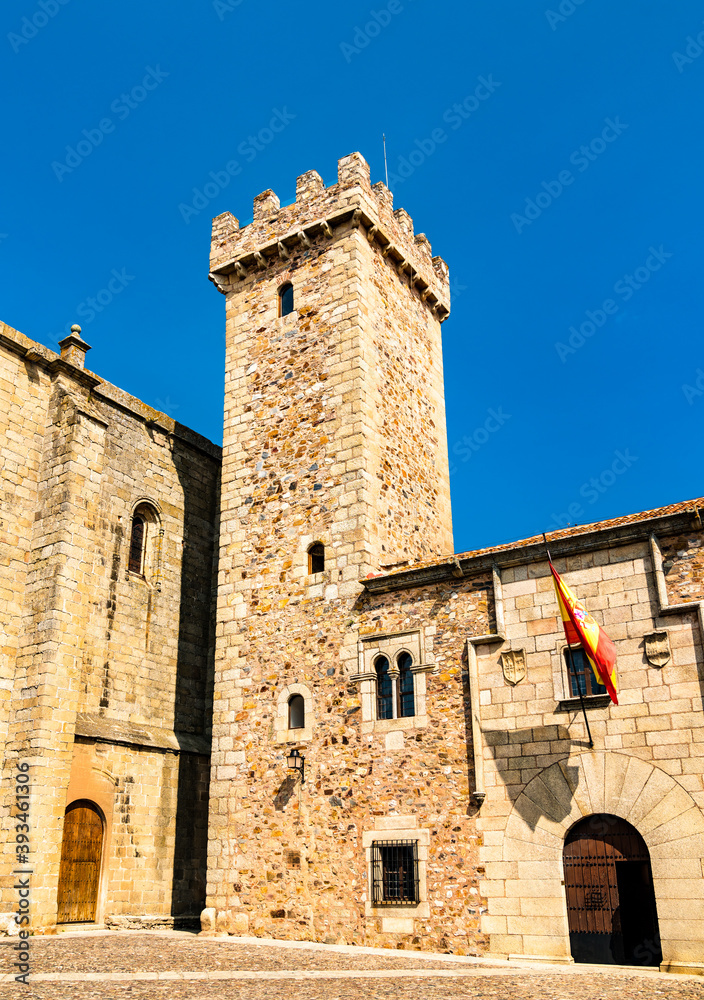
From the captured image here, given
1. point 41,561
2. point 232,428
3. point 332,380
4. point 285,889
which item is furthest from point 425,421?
point 285,889

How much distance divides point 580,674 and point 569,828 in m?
2.02

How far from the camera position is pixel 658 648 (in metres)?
11.3

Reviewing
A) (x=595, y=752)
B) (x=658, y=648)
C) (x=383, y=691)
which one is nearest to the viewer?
(x=658, y=648)

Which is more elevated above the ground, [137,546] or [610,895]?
[137,546]

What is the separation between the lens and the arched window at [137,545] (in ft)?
57.8

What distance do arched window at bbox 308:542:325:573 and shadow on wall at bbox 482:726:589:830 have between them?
4448 millimetres

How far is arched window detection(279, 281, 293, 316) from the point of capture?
17.8 m

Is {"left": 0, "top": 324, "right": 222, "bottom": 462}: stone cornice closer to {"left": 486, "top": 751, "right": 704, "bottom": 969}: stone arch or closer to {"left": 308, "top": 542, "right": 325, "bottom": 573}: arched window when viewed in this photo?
{"left": 308, "top": 542, "right": 325, "bottom": 573}: arched window

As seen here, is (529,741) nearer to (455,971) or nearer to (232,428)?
(455,971)

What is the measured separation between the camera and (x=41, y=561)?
50.8ft

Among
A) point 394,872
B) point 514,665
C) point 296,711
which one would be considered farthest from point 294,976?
point 296,711

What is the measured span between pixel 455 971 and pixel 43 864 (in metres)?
7.02

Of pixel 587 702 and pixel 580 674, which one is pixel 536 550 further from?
pixel 587 702

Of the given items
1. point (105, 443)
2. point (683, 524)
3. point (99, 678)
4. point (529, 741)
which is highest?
point (105, 443)
